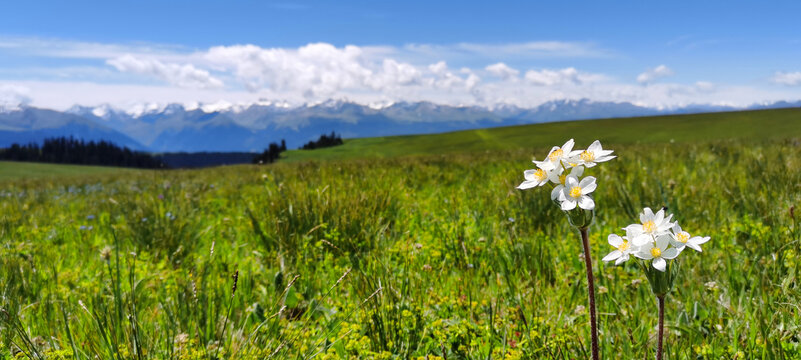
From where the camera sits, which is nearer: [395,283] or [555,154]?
[555,154]

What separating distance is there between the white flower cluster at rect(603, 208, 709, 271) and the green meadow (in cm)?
88

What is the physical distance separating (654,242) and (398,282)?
6.75ft

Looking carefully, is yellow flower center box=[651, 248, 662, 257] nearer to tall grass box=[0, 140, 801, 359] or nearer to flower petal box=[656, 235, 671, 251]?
flower petal box=[656, 235, 671, 251]

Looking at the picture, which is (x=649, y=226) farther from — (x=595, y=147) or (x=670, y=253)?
(x=595, y=147)

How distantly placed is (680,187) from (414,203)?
3.46m

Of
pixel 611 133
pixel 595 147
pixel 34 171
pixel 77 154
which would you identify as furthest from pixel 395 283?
pixel 77 154

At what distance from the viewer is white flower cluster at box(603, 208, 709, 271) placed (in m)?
1.25

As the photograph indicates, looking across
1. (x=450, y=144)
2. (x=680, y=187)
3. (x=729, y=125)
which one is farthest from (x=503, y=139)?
(x=680, y=187)

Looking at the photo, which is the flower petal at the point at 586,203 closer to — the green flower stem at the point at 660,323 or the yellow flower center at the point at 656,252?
the yellow flower center at the point at 656,252

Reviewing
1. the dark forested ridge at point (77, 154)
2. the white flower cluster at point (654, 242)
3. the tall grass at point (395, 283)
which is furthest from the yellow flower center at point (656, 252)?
the dark forested ridge at point (77, 154)

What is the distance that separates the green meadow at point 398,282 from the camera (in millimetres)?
2281

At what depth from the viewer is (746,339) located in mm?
2256

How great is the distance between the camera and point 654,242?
132cm

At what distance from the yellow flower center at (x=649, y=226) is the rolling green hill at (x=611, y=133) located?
161 ft
